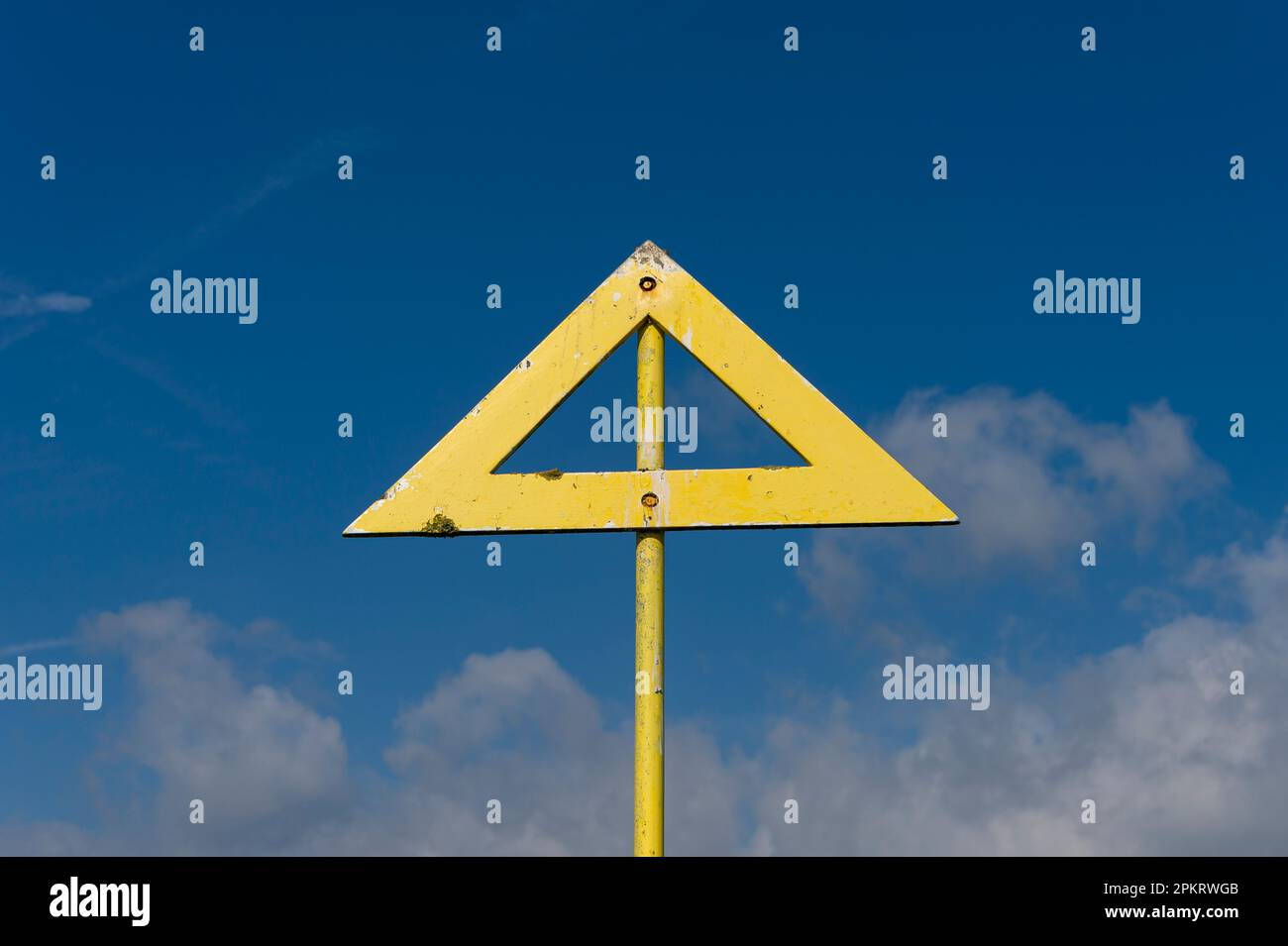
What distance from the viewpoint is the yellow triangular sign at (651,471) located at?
15.5 ft

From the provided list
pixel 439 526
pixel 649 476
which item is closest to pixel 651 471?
pixel 649 476

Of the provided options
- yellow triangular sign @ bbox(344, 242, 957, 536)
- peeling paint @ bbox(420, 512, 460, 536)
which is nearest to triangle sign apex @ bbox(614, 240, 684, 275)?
yellow triangular sign @ bbox(344, 242, 957, 536)

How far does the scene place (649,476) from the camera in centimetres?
472

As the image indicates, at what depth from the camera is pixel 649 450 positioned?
4.76 meters

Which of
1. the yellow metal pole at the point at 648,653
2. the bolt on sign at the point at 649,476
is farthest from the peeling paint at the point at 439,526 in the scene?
the yellow metal pole at the point at 648,653

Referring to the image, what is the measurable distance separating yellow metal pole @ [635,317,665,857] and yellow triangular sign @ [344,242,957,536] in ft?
0.27

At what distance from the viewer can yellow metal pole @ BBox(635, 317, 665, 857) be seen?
458cm

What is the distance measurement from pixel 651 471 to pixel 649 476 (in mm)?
24

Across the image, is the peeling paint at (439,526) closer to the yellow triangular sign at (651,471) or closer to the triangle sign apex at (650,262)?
the yellow triangular sign at (651,471)

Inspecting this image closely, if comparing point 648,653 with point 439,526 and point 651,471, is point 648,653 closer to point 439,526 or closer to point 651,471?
point 651,471

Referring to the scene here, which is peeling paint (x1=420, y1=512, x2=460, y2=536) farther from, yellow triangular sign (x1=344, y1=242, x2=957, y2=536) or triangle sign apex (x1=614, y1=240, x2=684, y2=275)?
triangle sign apex (x1=614, y1=240, x2=684, y2=275)
